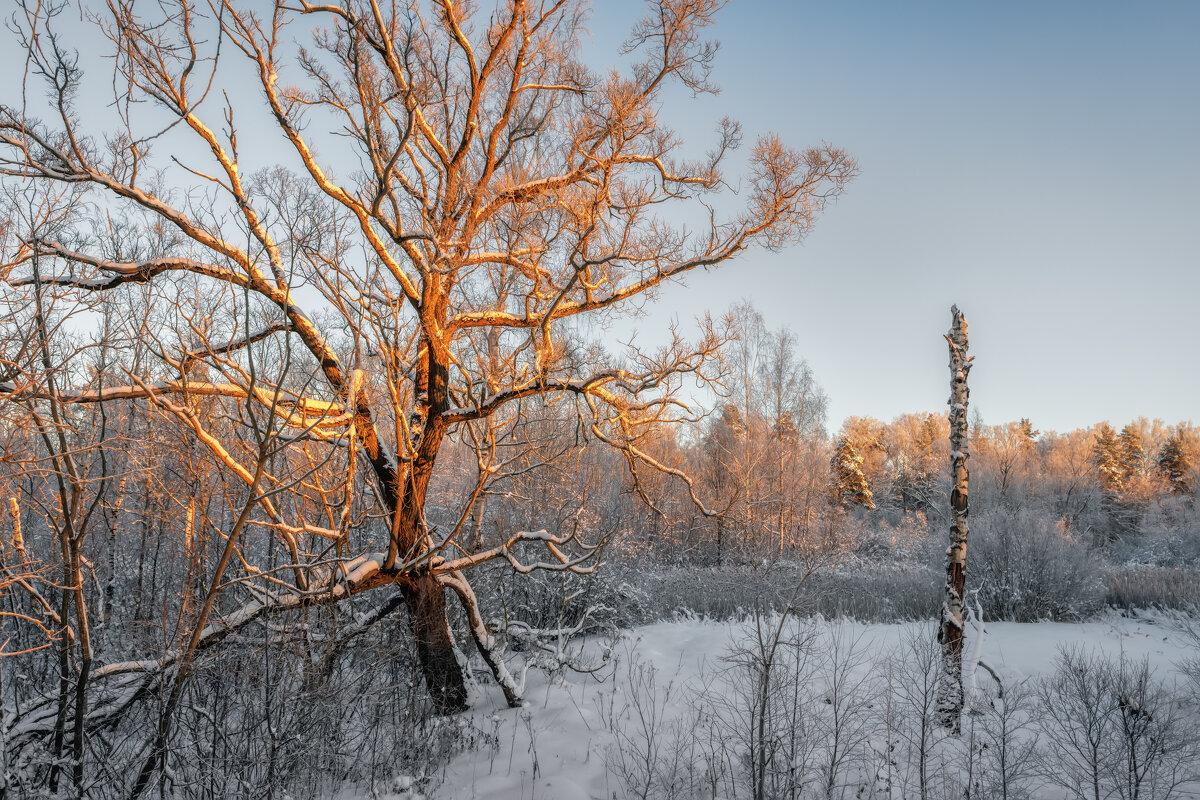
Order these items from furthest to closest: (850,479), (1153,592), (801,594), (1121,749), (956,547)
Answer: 1. (850,479)
2. (1153,592)
3. (801,594)
4. (956,547)
5. (1121,749)

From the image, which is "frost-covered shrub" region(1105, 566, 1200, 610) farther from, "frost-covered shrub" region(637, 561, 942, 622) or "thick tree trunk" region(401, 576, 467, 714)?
"thick tree trunk" region(401, 576, 467, 714)

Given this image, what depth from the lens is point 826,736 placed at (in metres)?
4.43

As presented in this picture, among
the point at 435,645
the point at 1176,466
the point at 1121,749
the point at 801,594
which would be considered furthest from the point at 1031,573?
the point at 1176,466

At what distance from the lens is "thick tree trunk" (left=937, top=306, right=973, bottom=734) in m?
5.56

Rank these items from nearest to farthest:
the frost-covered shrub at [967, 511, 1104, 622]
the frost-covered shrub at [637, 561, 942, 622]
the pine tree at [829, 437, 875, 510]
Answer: the frost-covered shrub at [967, 511, 1104, 622]
the frost-covered shrub at [637, 561, 942, 622]
the pine tree at [829, 437, 875, 510]

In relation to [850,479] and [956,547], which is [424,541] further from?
[850,479]

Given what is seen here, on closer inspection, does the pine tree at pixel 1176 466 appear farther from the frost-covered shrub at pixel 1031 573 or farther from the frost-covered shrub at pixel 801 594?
the frost-covered shrub at pixel 1031 573

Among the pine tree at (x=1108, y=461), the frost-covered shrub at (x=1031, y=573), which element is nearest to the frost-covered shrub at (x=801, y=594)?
the frost-covered shrub at (x=1031, y=573)

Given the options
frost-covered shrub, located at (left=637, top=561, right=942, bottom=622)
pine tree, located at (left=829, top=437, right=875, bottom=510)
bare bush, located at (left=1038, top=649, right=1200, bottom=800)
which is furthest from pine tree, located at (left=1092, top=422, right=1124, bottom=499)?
bare bush, located at (left=1038, top=649, right=1200, bottom=800)

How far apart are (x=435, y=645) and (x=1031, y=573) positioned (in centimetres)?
1129

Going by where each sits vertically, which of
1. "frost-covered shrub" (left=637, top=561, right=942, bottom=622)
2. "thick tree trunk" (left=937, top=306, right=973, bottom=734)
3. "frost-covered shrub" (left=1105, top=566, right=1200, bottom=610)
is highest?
"thick tree trunk" (left=937, top=306, right=973, bottom=734)

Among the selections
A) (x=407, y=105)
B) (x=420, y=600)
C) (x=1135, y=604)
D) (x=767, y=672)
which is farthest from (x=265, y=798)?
(x=1135, y=604)

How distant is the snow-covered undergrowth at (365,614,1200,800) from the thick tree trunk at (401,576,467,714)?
1.35ft

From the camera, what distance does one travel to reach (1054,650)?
8.00 meters
